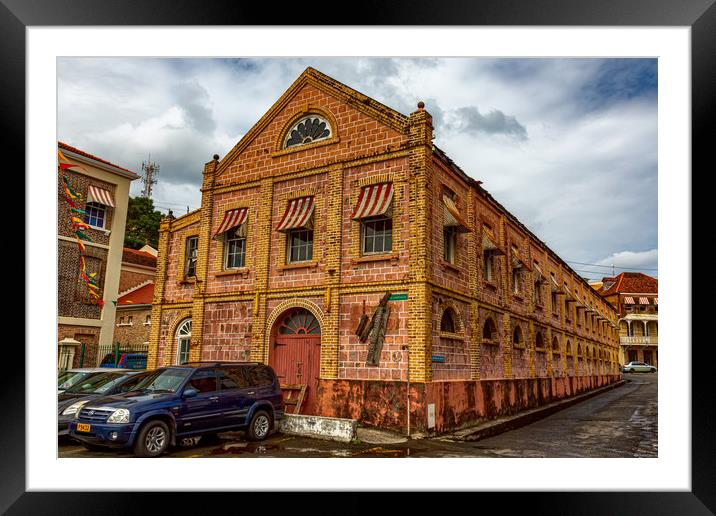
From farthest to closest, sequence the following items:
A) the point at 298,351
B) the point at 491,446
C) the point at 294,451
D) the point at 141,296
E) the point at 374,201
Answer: the point at 141,296 → the point at 298,351 → the point at 374,201 → the point at 491,446 → the point at 294,451

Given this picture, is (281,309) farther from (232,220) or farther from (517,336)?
(517,336)

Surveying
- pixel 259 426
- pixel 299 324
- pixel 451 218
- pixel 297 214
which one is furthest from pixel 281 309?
pixel 451 218

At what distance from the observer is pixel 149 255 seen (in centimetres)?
1811

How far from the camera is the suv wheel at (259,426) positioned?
1179cm

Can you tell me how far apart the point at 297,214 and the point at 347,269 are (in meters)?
2.38

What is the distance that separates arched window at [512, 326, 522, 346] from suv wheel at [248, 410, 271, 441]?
34.0ft

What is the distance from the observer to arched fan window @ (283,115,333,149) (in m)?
15.7

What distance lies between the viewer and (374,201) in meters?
14.3

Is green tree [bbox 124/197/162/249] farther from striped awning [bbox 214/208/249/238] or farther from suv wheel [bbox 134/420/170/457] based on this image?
suv wheel [bbox 134/420/170/457]

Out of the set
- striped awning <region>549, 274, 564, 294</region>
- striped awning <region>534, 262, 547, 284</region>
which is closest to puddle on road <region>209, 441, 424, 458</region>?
striped awning <region>534, 262, 547, 284</region>
